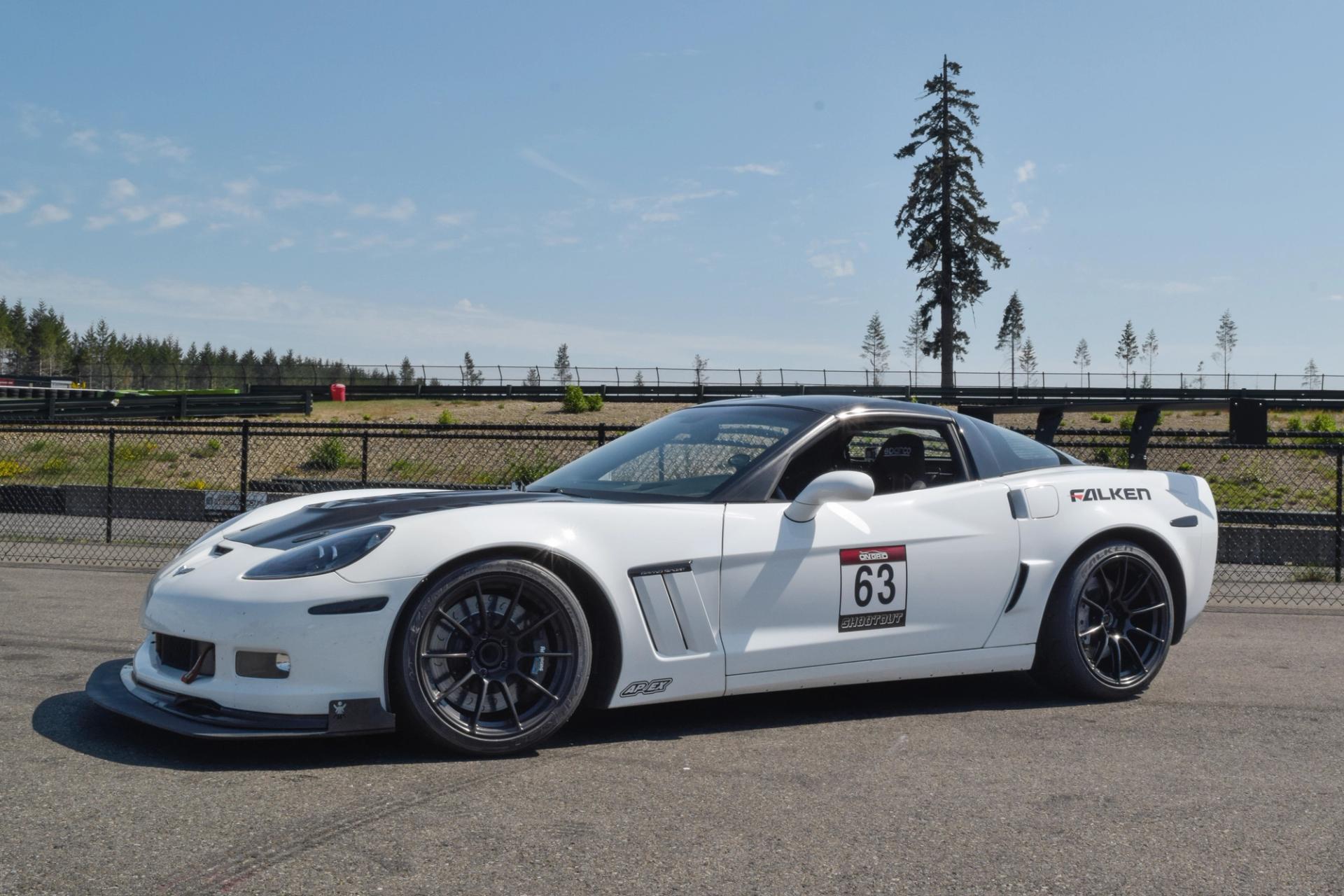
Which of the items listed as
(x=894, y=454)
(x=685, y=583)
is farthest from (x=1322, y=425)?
(x=685, y=583)

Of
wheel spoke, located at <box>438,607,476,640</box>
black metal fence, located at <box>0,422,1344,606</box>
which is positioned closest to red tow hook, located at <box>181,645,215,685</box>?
wheel spoke, located at <box>438,607,476,640</box>

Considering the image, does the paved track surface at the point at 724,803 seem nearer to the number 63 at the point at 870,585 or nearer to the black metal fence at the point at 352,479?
the number 63 at the point at 870,585

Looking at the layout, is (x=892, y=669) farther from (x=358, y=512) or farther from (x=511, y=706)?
(x=358, y=512)

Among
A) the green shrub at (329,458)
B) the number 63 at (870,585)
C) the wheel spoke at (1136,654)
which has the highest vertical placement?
the green shrub at (329,458)

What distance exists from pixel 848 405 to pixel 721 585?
1257mm

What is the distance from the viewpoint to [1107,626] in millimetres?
5250

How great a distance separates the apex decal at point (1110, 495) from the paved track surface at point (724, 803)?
0.94 m

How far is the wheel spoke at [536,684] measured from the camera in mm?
4047

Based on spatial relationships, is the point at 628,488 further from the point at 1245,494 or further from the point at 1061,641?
the point at 1245,494

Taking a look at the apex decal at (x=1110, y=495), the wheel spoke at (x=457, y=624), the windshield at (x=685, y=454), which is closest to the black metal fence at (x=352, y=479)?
the apex decal at (x=1110, y=495)

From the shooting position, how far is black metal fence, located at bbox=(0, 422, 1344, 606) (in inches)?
420

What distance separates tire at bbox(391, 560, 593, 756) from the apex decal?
8.15 ft

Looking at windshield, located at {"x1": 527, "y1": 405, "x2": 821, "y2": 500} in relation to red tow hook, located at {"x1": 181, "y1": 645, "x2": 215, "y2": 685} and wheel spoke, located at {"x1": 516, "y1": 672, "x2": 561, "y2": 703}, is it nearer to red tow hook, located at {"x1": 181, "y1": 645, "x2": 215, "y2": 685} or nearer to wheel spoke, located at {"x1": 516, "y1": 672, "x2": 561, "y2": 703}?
wheel spoke, located at {"x1": 516, "y1": 672, "x2": 561, "y2": 703}

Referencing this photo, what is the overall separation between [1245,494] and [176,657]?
59.1ft
